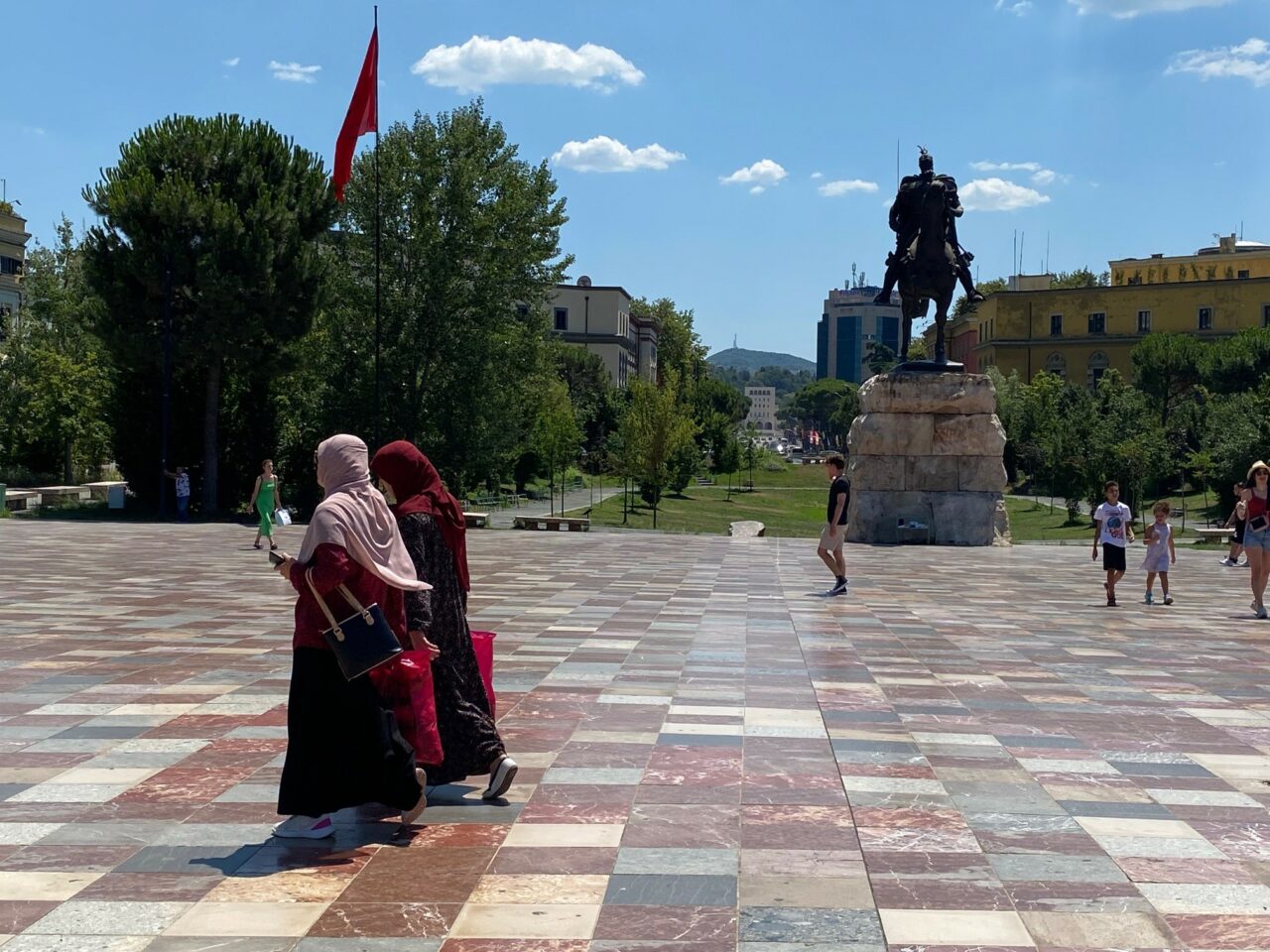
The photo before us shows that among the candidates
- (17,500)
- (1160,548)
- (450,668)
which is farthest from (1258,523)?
(17,500)

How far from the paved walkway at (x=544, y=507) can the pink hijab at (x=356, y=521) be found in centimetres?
2688

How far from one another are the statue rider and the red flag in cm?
1107

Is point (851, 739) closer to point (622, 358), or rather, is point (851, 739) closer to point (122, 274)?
point (122, 274)

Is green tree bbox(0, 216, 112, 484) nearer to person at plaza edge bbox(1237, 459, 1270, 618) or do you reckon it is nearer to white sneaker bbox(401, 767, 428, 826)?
person at plaza edge bbox(1237, 459, 1270, 618)

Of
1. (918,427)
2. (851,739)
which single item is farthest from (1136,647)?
(918,427)

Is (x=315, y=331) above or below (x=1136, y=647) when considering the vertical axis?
above

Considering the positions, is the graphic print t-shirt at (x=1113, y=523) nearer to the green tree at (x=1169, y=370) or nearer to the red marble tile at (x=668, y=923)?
the red marble tile at (x=668, y=923)

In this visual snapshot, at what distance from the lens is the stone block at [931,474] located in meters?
26.9

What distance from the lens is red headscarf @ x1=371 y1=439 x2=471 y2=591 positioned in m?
5.68

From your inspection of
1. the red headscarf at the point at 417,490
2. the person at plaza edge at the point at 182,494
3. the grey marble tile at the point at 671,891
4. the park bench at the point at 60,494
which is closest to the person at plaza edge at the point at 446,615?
the red headscarf at the point at 417,490

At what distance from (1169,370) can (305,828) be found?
73510 millimetres

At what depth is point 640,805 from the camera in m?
5.85

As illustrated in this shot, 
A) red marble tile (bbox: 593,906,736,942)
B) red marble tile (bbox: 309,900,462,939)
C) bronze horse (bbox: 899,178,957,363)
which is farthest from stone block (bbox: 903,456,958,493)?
red marble tile (bbox: 309,900,462,939)

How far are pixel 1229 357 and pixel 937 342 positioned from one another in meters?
46.0
